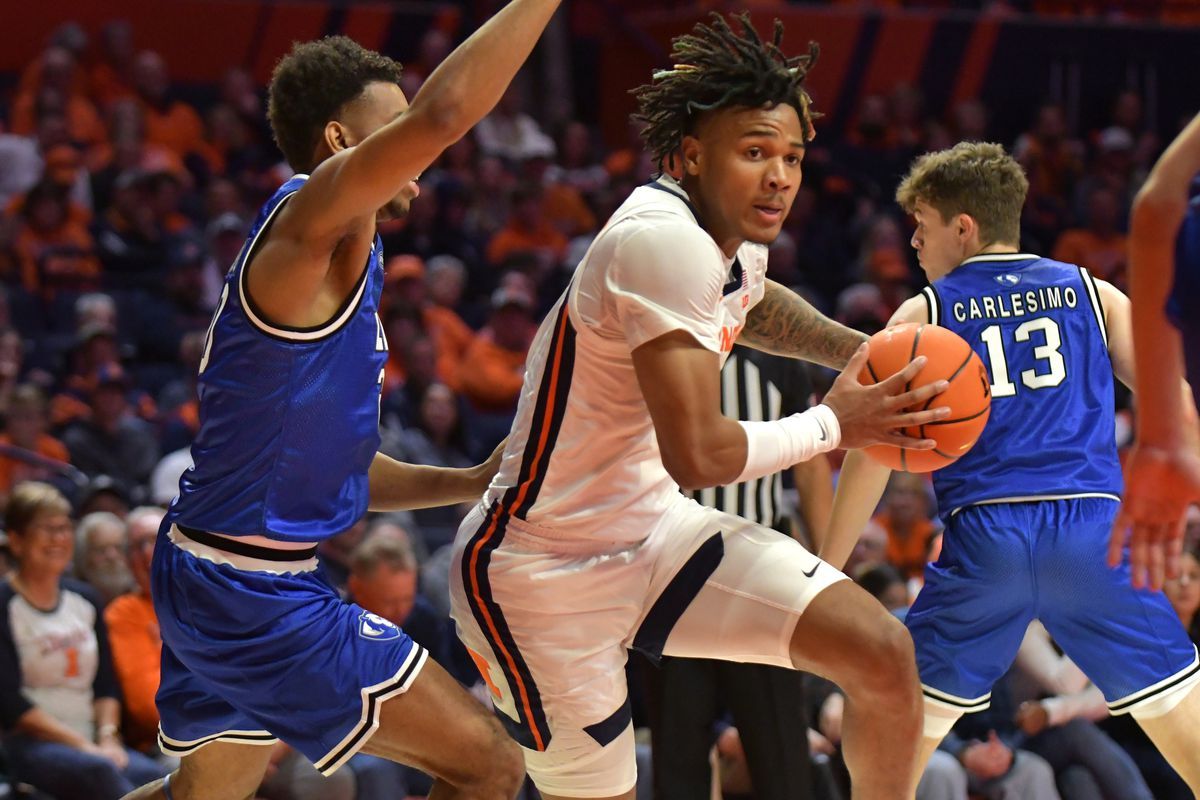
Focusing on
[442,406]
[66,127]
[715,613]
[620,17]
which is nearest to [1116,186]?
[620,17]

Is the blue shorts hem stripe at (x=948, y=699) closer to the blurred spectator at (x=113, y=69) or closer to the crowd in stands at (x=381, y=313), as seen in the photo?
the crowd in stands at (x=381, y=313)

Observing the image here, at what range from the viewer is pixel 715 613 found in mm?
3855

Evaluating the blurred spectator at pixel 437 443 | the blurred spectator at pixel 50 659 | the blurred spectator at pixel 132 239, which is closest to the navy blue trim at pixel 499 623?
the blurred spectator at pixel 50 659

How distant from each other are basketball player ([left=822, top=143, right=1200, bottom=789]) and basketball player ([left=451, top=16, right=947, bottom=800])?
0.75m

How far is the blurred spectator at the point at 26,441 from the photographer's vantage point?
8.02 meters

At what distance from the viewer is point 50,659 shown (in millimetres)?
6141

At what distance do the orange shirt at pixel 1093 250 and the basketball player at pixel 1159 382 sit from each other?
1008cm

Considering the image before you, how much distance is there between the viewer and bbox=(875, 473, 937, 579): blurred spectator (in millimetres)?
8227

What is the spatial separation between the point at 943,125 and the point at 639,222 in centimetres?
1182

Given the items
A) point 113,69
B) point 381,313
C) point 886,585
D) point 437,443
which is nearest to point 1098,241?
point 381,313

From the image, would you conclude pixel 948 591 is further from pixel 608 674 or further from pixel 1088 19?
pixel 1088 19

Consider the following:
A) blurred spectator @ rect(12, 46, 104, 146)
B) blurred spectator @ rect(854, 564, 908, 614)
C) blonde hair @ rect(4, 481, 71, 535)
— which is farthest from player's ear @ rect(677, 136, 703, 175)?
blurred spectator @ rect(12, 46, 104, 146)

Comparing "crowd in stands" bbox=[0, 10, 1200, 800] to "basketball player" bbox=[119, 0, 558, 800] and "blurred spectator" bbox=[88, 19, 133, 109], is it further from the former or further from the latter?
"basketball player" bbox=[119, 0, 558, 800]

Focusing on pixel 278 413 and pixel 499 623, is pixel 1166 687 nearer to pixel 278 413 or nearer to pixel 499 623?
pixel 499 623
